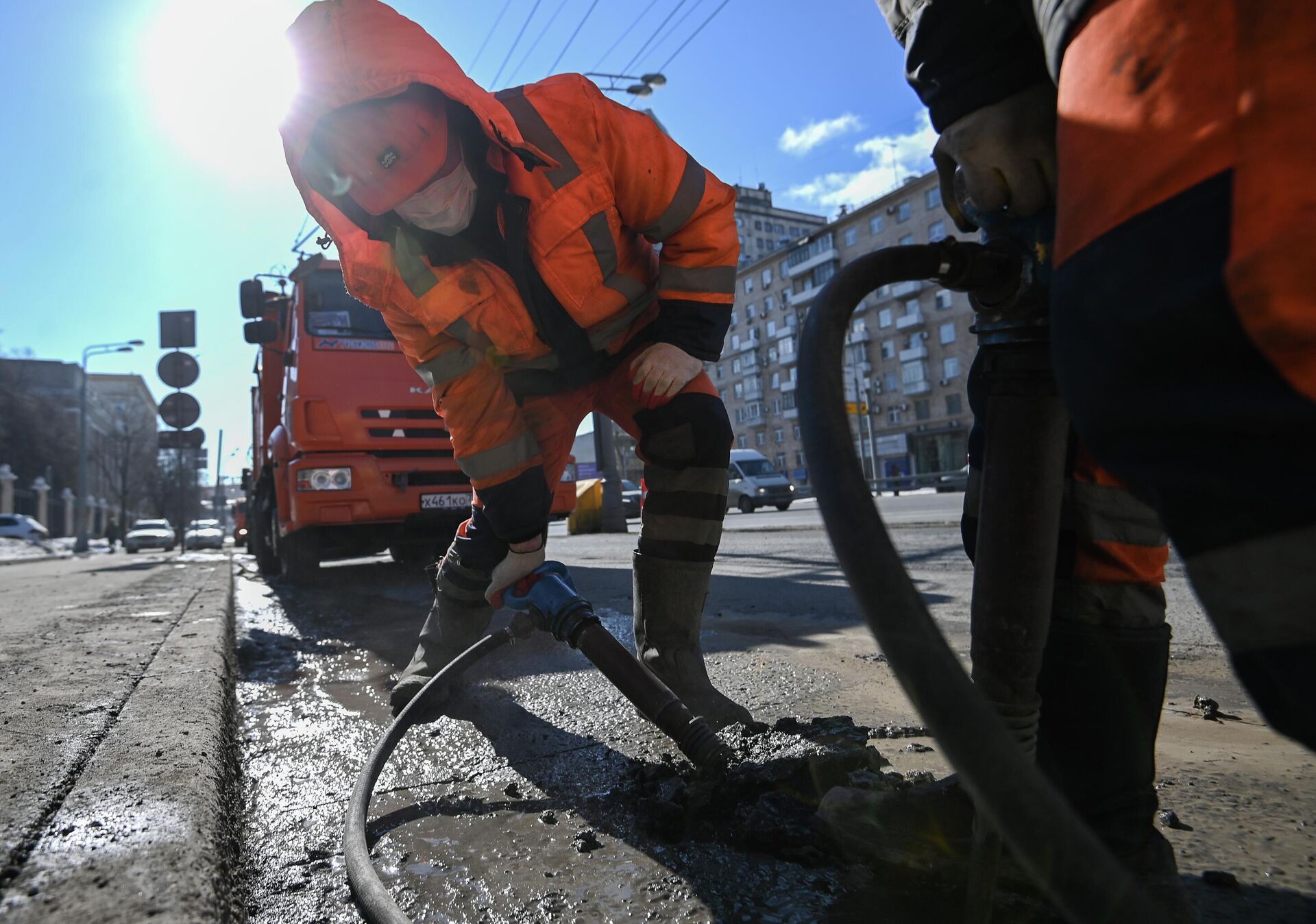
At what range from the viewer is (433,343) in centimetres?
206

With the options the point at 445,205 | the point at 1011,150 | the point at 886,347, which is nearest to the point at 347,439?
the point at 445,205

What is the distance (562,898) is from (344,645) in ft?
8.34

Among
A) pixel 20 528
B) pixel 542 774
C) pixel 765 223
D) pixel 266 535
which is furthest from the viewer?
pixel 765 223

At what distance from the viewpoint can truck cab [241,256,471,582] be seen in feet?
17.6

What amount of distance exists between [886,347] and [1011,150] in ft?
173

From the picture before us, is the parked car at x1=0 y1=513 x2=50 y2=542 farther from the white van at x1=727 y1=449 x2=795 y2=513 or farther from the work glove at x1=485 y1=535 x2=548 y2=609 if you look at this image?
the work glove at x1=485 y1=535 x2=548 y2=609

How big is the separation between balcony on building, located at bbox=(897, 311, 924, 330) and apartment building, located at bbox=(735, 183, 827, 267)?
24308mm

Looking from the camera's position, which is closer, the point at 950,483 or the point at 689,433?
the point at 689,433

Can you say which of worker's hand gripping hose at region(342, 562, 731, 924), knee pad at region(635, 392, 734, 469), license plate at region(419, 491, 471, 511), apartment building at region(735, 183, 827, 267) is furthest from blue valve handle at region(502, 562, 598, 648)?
apartment building at region(735, 183, 827, 267)

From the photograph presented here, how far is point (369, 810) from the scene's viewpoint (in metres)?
1.51

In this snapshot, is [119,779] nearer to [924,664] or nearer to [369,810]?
[369,810]

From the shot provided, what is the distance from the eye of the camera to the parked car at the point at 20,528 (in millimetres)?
34562

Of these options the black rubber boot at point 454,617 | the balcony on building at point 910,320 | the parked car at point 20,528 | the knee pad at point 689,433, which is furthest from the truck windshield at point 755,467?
the parked car at point 20,528

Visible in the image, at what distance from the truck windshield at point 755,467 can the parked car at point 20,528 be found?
3120cm
